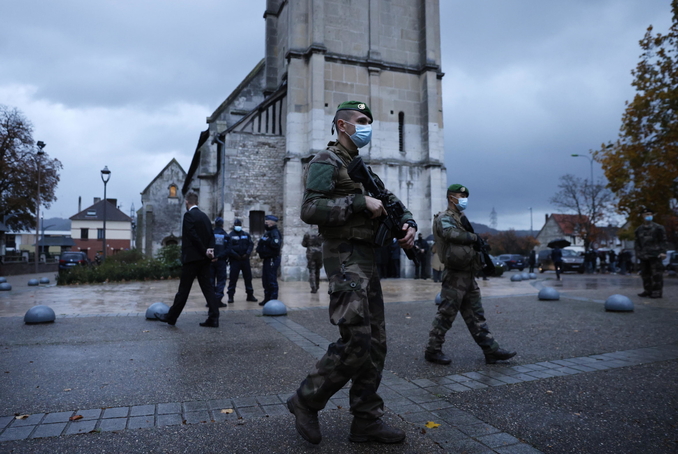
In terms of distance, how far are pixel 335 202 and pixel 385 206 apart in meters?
0.40

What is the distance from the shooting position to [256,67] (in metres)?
27.9

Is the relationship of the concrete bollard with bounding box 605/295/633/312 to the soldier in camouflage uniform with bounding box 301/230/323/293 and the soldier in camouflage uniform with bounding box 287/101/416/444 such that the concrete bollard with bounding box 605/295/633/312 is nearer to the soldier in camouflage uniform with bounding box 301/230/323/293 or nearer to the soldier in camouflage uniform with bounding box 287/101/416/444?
the soldier in camouflage uniform with bounding box 301/230/323/293

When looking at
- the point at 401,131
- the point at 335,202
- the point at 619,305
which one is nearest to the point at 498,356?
the point at 335,202

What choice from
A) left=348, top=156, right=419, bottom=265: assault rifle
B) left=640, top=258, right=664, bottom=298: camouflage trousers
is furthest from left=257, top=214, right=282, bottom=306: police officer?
left=640, top=258, right=664, bottom=298: camouflage trousers

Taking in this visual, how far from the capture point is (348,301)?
116 inches

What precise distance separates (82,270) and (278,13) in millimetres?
16750

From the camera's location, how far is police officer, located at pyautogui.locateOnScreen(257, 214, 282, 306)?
402 inches

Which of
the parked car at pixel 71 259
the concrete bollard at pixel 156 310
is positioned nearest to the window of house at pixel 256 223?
the parked car at pixel 71 259

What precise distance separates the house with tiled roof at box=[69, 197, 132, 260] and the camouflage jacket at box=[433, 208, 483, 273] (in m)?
77.2

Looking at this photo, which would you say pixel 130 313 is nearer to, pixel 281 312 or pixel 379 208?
pixel 281 312

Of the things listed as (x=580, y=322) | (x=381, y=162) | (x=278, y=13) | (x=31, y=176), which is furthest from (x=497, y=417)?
(x=31, y=176)

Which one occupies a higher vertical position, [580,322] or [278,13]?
[278,13]

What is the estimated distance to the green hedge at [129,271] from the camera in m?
18.2

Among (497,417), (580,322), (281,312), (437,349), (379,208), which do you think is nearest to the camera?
(379,208)
